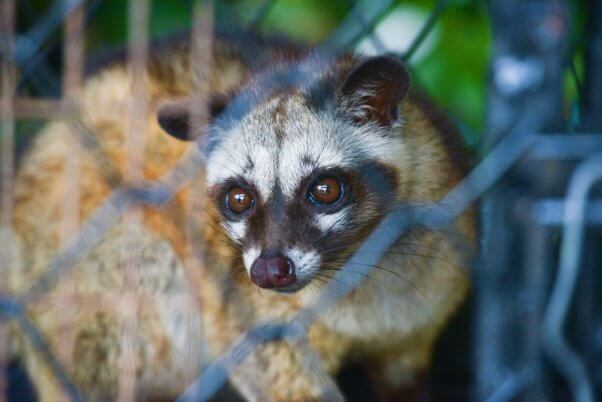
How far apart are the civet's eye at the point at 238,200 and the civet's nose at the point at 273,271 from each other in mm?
275

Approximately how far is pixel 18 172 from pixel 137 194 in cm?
154

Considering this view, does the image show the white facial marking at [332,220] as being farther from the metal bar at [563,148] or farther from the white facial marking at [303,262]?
the metal bar at [563,148]

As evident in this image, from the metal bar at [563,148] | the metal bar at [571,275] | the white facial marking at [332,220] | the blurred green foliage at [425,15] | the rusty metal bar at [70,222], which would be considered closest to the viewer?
the metal bar at [571,275]

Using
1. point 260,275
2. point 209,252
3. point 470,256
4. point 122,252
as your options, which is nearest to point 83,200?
point 122,252

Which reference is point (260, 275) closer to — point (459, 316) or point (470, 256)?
point (470, 256)

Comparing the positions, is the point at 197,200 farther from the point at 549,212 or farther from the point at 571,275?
the point at 571,275

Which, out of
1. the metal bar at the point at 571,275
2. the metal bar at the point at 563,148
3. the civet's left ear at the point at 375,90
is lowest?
the metal bar at the point at 571,275

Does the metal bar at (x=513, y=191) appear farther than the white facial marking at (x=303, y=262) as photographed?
No

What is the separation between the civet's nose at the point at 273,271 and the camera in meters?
1.82

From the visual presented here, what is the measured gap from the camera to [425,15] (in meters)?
4.00

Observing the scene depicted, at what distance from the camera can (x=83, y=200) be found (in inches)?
107

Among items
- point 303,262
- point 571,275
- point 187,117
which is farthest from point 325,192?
point 571,275

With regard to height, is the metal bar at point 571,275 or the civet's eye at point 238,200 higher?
the civet's eye at point 238,200

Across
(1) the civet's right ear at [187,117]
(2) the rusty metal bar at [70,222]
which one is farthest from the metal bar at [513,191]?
(2) the rusty metal bar at [70,222]
